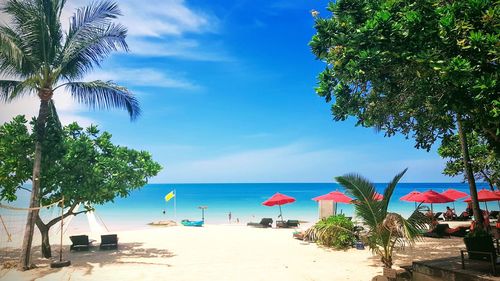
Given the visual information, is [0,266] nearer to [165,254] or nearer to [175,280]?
[165,254]

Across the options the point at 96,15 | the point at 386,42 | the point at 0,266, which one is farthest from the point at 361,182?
the point at 0,266

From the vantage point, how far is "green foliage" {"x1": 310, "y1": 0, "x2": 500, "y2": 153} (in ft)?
22.4

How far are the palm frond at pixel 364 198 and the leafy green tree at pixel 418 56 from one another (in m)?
2.26

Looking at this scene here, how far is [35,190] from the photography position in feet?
43.9

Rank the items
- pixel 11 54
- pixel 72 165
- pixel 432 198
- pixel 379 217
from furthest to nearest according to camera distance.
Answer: pixel 432 198 < pixel 72 165 < pixel 11 54 < pixel 379 217

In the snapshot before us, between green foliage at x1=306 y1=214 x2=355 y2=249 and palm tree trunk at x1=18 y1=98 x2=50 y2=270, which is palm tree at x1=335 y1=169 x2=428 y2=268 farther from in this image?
palm tree trunk at x1=18 y1=98 x2=50 y2=270

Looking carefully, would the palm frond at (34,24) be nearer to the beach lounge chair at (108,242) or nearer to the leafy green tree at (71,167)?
the leafy green tree at (71,167)

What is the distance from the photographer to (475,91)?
21.9 feet

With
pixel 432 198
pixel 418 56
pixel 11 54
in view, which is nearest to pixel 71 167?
pixel 11 54

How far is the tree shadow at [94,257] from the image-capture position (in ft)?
44.4

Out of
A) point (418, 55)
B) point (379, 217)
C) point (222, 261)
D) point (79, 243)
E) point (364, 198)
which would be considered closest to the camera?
point (418, 55)

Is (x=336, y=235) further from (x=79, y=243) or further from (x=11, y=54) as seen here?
(x=11, y=54)

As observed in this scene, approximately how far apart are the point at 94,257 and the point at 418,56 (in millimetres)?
14556

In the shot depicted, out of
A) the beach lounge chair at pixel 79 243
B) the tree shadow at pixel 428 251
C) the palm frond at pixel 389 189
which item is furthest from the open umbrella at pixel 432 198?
the beach lounge chair at pixel 79 243
